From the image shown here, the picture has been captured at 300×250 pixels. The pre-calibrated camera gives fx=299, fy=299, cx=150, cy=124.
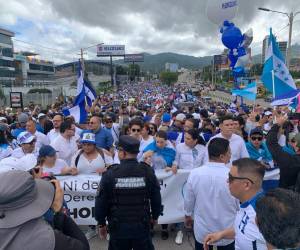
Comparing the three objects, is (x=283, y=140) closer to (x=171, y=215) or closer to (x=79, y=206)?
(x=171, y=215)

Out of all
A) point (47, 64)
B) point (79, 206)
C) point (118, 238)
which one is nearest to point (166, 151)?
point (79, 206)

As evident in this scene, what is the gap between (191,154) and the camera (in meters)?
4.85

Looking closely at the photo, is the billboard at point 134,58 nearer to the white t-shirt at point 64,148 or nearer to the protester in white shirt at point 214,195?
the white t-shirt at point 64,148

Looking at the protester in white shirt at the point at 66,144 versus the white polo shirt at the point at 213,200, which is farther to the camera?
the protester in white shirt at the point at 66,144

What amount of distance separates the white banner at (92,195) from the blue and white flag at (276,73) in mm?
3874

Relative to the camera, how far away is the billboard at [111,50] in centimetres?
11494

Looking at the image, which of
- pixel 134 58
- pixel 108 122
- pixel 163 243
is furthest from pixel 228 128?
pixel 134 58

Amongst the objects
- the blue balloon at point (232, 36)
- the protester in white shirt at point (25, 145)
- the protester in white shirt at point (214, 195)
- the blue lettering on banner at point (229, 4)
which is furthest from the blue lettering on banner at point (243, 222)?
the blue lettering on banner at point (229, 4)

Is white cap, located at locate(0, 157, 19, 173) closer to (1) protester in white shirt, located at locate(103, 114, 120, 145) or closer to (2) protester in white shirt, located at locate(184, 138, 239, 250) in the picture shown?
(2) protester in white shirt, located at locate(184, 138, 239, 250)

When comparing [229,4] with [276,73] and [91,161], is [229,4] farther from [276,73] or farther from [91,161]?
[91,161]

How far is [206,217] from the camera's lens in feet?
10.4

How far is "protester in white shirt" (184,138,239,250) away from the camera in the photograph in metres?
3.08

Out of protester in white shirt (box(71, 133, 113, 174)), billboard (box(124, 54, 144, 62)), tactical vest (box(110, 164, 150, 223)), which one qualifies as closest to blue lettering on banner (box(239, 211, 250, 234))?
tactical vest (box(110, 164, 150, 223))

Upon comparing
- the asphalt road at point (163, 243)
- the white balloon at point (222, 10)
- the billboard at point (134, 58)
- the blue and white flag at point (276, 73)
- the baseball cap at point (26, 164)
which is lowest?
the asphalt road at point (163, 243)
